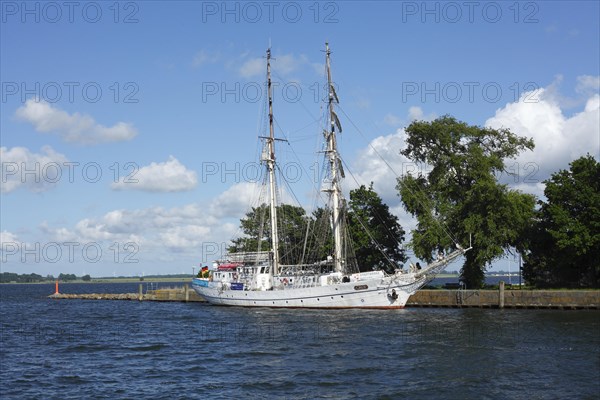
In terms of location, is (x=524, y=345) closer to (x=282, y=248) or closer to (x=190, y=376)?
(x=190, y=376)

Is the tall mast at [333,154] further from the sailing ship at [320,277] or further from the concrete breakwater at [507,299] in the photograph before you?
the concrete breakwater at [507,299]

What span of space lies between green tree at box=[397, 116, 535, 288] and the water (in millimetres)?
10683

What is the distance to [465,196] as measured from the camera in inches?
3071

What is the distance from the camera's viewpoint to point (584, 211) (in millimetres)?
71062

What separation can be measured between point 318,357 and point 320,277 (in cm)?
3587

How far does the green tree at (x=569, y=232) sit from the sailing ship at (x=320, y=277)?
394 inches

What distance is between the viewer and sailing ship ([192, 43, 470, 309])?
239 feet

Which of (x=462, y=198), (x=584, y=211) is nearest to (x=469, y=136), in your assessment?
(x=462, y=198)

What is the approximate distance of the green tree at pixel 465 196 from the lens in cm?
7406

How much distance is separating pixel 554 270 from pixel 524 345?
3572 centimetres

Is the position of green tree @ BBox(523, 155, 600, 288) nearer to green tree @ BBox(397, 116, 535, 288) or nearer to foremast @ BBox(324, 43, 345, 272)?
green tree @ BBox(397, 116, 535, 288)

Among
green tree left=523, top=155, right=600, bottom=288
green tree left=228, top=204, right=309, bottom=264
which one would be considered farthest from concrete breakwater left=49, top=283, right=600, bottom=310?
green tree left=228, top=204, right=309, bottom=264

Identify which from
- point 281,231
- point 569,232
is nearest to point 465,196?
point 569,232

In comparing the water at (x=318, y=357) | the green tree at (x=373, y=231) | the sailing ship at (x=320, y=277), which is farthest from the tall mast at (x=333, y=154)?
the water at (x=318, y=357)
